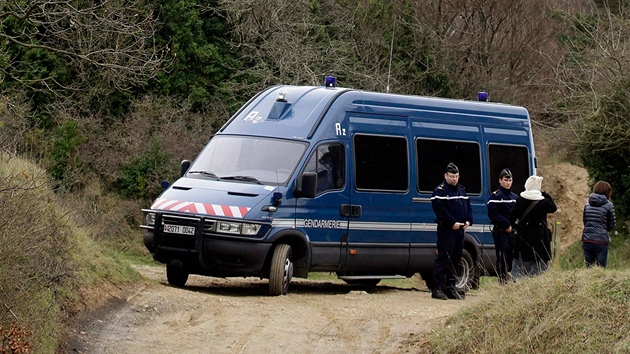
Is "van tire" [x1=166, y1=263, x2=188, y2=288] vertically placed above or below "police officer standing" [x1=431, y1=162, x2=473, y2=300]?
below

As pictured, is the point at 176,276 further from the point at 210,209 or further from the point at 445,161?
the point at 445,161

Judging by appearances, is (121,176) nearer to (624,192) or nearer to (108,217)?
(108,217)

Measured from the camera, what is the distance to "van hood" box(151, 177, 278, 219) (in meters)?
13.9

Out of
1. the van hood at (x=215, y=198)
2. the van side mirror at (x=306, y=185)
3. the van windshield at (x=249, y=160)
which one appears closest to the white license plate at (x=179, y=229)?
the van hood at (x=215, y=198)

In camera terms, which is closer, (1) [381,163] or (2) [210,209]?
(2) [210,209]

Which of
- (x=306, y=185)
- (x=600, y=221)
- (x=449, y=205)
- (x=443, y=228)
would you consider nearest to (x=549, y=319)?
(x=449, y=205)

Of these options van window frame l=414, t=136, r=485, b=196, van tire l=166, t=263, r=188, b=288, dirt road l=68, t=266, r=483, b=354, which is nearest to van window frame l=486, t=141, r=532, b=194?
van window frame l=414, t=136, r=485, b=196

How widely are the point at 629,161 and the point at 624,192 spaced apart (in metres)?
0.96

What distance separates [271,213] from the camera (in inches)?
553

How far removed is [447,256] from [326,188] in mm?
1919

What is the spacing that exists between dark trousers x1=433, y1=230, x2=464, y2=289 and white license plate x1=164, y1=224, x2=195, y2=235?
3.35 meters

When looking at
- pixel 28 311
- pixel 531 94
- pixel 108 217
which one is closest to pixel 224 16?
pixel 108 217

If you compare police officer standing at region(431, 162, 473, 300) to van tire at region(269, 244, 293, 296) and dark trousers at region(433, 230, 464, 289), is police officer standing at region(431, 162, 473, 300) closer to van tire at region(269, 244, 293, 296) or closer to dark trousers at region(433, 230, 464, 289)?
dark trousers at region(433, 230, 464, 289)

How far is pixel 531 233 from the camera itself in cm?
1333
